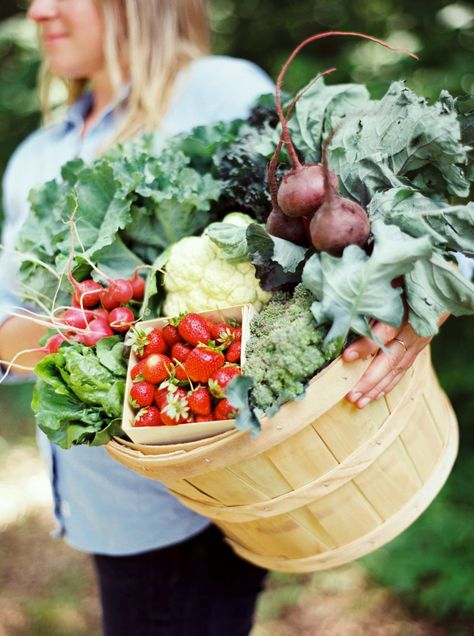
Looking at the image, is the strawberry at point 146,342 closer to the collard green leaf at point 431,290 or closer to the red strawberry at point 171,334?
the red strawberry at point 171,334

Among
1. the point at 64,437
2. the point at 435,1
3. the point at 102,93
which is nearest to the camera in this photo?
the point at 64,437

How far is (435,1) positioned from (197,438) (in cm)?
188

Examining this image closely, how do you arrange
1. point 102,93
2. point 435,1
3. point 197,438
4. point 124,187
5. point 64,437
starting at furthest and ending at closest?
point 435,1 < point 102,93 < point 124,187 < point 64,437 < point 197,438

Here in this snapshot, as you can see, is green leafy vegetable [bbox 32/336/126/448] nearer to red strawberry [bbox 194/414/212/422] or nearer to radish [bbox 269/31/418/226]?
red strawberry [bbox 194/414/212/422]

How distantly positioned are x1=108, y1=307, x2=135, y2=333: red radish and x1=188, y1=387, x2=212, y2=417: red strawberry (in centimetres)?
22

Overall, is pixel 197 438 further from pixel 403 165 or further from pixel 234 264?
pixel 403 165

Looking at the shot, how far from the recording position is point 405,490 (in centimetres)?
112

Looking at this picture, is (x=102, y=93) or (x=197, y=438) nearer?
(x=197, y=438)

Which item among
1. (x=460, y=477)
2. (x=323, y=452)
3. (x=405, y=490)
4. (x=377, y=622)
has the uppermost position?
(x=323, y=452)

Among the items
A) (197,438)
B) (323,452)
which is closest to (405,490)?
(323,452)

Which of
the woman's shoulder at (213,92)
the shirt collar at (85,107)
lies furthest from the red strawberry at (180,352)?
the shirt collar at (85,107)

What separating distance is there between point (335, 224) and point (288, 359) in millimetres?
202

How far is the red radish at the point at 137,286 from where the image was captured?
120 cm

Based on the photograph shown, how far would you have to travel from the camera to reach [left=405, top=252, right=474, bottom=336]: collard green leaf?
0.93 meters
